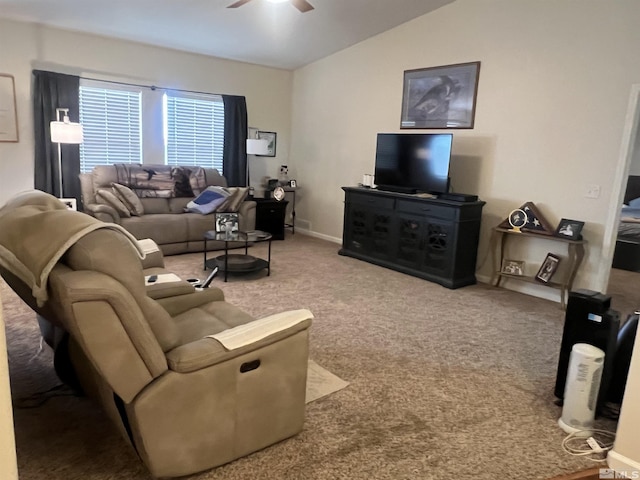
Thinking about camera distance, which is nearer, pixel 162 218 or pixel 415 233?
pixel 415 233

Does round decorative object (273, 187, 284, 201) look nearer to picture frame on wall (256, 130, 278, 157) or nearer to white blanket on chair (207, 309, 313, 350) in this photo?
picture frame on wall (256, 130, 278, 157)

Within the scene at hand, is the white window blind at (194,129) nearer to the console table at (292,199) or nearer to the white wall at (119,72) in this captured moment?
the white wall at (119,72)

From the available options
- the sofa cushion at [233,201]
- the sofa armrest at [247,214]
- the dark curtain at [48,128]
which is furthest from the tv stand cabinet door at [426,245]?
the dark curtain at [48,128]

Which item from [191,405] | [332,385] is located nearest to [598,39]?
[332,385]

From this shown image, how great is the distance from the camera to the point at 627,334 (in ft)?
8.05

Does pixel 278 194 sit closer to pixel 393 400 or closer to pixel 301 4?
pixel 301 4

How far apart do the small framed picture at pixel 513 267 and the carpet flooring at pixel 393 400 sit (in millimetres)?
337

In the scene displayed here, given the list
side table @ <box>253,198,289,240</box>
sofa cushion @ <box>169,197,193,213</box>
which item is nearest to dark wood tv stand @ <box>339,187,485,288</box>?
side table @ <box>253,198,289,240</box>

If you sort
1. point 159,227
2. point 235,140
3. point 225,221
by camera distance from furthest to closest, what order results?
point 235,140 < point 159,227 < point 225,221

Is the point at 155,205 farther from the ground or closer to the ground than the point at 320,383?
farther from the ground

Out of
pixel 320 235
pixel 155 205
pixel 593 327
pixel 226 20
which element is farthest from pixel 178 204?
pixel 593 327

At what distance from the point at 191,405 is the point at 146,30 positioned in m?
5.11

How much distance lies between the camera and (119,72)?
585 centimetres

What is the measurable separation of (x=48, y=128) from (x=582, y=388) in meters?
5.87
